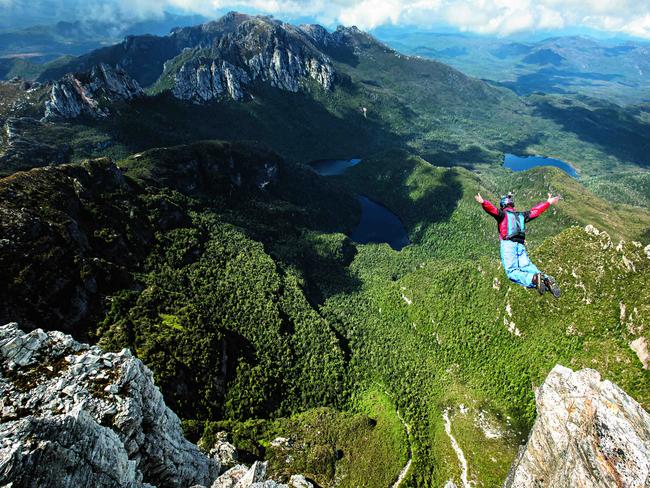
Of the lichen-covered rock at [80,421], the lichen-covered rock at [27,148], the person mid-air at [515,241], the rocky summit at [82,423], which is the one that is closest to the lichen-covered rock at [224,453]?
the rocky summit at [82,423]

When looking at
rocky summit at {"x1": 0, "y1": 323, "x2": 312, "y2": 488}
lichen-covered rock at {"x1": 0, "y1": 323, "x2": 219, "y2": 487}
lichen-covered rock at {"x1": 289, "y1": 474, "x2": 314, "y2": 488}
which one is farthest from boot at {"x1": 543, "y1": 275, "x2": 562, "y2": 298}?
lichen-covered rock at {"x1": 289, "y1": 474, "x2": 314, "y2": 488}

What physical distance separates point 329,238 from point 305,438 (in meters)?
87.2

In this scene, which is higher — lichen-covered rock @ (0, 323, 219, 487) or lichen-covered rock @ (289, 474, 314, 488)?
lichen-covered rock @ (0, 323, 219, 487)

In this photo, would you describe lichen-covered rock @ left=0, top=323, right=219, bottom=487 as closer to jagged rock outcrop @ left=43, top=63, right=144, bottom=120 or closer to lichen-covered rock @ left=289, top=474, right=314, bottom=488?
lichen-covered rock @ left=289, top=474, right=314, bottom=488

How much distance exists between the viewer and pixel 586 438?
31.1 metres

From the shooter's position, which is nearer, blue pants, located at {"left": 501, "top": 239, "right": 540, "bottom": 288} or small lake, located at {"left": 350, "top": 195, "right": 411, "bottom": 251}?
blue pants, located at {"left": 501, "top": 239, "right": 540, "bottom": 288}

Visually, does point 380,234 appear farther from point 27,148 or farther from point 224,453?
point 27,148

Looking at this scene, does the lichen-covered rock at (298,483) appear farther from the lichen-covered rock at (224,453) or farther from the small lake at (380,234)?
the small lake at (380,234)

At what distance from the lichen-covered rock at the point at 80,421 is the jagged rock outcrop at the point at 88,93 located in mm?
193275

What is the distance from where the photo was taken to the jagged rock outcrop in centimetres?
17400

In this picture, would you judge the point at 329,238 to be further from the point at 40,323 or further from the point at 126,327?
the point at 40,323

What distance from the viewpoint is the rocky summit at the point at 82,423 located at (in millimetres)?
18781

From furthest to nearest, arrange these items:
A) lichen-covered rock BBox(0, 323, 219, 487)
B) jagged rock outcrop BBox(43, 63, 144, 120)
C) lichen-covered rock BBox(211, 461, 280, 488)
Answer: jagged rock outcrop BBox(43, 63, 144, 120) < lichen-covered rock BBox(211, 461, 280, 488) < lichen-covered rock BBox(0, 323, 219, 487)

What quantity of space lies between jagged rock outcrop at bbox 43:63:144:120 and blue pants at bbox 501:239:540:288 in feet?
→ 690
